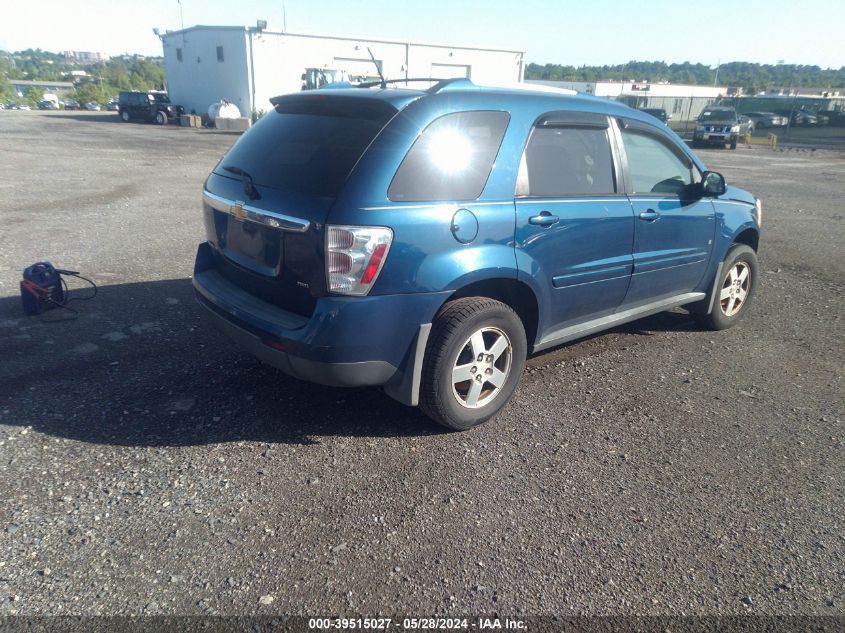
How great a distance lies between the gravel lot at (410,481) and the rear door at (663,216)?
635 mm

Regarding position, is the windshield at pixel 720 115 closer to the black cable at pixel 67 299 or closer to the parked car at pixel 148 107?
the parked car at pixel 148 107

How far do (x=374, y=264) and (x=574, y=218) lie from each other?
151 centimetres

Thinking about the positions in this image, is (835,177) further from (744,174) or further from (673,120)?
(673,120)

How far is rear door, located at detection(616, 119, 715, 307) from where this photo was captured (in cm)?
450

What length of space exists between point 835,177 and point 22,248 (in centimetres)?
2154

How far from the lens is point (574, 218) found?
3.97m

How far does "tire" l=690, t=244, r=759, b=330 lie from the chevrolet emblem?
391 centimetres

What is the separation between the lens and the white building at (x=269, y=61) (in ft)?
115

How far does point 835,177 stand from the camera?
19.4 m

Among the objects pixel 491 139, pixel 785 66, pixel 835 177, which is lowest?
pixel 835 177

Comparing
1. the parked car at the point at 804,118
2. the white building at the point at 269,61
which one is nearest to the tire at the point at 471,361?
the white building at the point at 269,61

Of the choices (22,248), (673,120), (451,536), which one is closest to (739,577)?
(451,536)

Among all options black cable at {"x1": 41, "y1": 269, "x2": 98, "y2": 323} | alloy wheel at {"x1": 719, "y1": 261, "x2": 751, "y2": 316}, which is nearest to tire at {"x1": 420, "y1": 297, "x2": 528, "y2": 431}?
alloy wheel at {"x1": 719, "y1": 261, "x2": 751, "y2": 316}

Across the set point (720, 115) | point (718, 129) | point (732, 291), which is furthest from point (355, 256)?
point (720, 115)
